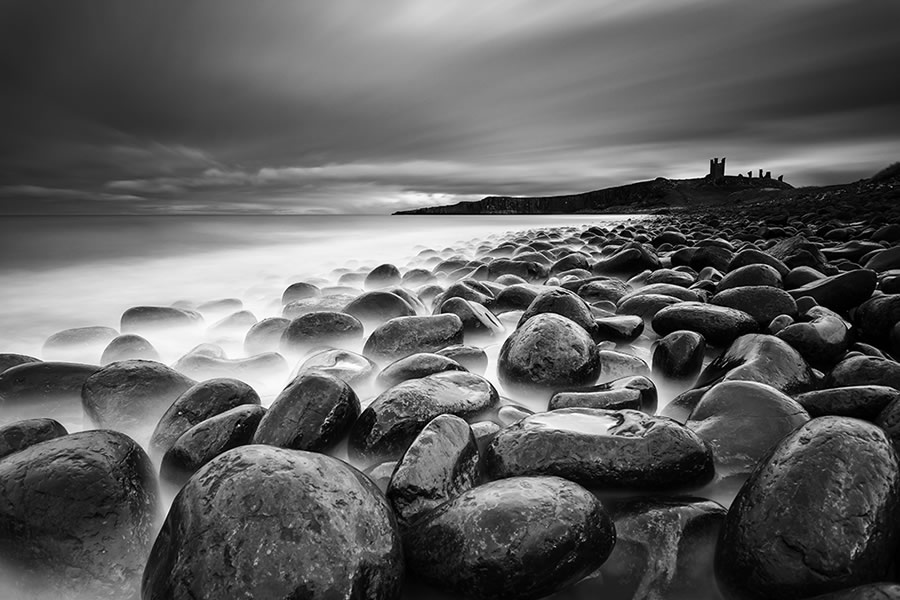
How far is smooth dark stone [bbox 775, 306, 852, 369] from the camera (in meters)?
1.94

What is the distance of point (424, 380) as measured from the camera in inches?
61.9

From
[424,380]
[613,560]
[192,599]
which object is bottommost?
[613,560]

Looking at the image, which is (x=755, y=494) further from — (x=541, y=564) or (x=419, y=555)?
(x=419, y=555)

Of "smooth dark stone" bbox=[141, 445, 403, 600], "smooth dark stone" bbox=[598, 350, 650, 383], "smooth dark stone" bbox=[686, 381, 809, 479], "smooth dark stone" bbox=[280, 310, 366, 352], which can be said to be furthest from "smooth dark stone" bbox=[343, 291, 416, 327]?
"smooth dark stone" bbox=[141, 445, 403, 600]

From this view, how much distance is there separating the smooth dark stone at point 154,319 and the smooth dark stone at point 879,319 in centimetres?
382

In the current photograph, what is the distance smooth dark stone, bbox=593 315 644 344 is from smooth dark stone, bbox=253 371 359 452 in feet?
4.69

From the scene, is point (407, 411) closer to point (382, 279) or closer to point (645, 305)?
point (645, 305)

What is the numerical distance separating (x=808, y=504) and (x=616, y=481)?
376 millimetres

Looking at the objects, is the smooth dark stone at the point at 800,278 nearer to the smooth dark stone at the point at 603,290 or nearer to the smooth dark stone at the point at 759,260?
the smooth dark stone at the point at 759,260

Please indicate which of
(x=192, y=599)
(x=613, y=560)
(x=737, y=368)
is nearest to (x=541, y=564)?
(x=613, y=560)

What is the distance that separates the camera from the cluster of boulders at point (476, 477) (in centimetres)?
86

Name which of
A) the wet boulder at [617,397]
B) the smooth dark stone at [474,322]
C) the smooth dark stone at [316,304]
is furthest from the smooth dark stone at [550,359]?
the smooth dark stone at [316,304]

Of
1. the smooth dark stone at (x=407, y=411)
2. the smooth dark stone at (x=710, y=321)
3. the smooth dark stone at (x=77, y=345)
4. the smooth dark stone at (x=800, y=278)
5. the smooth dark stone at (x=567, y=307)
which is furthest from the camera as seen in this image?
the smooth dark stone at (x=800, y=278)

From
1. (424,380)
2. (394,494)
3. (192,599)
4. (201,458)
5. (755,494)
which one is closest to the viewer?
(192,599)
